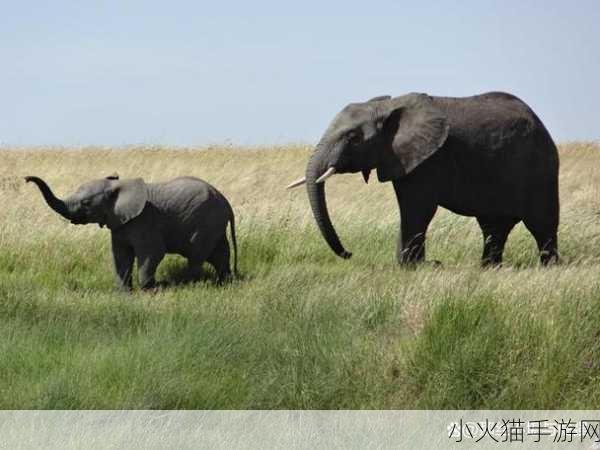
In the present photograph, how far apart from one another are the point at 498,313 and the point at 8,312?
3561 mm

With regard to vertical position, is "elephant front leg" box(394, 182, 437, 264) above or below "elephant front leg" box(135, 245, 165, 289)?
above

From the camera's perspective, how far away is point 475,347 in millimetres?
7062

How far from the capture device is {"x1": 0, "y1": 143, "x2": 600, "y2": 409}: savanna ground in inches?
268

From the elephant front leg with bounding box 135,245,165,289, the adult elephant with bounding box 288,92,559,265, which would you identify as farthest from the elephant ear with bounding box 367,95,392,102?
the elephant front leg with bounding box 135,245,165,289

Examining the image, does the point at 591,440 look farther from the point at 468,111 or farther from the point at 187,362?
the point at 468,111

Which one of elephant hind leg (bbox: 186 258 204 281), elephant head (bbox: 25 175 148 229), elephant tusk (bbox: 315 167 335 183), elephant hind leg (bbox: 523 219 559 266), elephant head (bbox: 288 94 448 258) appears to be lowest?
elephant hind leg (bbox: 186 258 204 281)

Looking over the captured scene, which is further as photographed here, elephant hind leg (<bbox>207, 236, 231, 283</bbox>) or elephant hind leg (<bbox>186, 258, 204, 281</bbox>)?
elephant hind leg (<bbox>207, 236, 231, 283</bbox>)

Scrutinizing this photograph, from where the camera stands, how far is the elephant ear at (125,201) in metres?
10.4

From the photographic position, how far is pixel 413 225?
10602 millimetres

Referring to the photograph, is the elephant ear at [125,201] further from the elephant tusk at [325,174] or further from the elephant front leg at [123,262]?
the elephant tusk at [325,174]

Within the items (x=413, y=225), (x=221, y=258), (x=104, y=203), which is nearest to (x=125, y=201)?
(x=104, y=203)

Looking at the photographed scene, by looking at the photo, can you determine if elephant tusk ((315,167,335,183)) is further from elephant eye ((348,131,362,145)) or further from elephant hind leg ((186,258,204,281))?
elephant hind leg ((186,258,204,281))

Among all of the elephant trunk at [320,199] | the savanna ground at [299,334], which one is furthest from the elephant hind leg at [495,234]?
the elephant trunk at [320,199]

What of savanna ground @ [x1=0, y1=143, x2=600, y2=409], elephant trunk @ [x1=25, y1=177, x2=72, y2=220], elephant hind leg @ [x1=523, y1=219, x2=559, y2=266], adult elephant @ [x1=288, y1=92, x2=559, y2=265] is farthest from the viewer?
elephant hind leg @ [x1=523, y1=219, x2=559, y2=266]
